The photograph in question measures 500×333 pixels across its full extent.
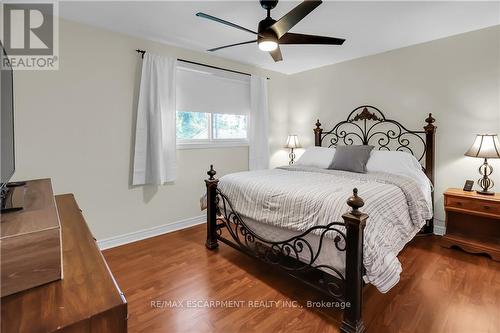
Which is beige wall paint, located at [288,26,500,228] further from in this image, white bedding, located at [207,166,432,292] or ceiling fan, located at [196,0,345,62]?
ceiling fan, located at [196,0,345,62]

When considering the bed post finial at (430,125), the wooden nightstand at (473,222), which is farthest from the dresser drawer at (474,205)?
the bed post finial at (430,125)

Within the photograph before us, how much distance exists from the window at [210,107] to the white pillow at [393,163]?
1.95 m

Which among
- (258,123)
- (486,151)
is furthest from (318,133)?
(486,151)

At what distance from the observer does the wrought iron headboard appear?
10.4ft

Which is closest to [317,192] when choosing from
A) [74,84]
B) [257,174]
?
[257,174]

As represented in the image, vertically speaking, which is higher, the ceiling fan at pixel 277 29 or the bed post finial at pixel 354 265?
the ceiling fan at pixel 277 29

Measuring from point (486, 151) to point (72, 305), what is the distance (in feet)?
11.2

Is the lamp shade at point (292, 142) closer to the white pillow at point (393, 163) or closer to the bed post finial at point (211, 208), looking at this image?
the white pillow at point (393, 163)

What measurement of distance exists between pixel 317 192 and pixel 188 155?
2093 mm

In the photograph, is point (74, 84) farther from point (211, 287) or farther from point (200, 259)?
point (211, 287)

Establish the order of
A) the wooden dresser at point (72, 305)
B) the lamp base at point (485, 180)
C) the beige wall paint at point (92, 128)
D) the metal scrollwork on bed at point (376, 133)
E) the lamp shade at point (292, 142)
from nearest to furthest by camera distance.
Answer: the wooden dresser at point (72, 305) < the beige wall paint at point (92, 128) < the lamp base at point (485, 180) < the metal scrollwork on bed at point (376, 133) < the lamp shade at point (292, 142)

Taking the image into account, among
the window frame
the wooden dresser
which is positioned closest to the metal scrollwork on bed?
the window frame

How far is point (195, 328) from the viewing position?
5.57 ft

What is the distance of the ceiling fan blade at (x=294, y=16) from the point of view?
1707mm
